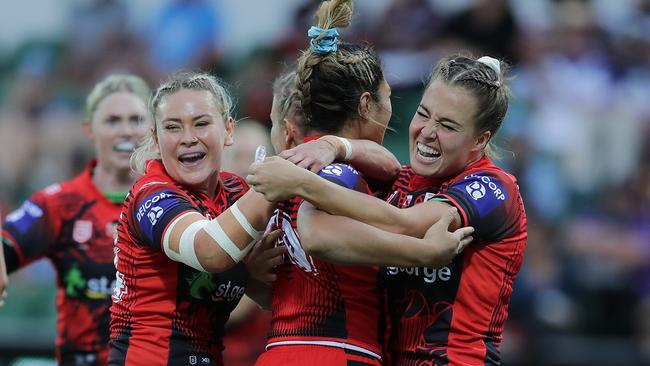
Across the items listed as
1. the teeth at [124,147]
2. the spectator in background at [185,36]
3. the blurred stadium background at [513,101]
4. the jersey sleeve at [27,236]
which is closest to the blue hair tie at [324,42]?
the teeth at [124,147]

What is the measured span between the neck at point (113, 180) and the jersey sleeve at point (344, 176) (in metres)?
1.89

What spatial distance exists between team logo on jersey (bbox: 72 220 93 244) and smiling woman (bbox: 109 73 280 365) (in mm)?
1082

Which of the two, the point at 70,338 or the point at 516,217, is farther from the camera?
the point at 70,338

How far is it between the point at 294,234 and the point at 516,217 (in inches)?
30.9

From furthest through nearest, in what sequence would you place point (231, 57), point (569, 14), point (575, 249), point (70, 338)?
point (231, 57), point (569, 14), point (575, 249), point (70, 338)

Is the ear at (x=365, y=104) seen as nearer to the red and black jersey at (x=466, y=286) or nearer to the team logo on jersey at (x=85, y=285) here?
the red and black jersey at (x=466, y=286)

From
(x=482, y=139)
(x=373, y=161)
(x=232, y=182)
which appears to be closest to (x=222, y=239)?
(x=373, y=161)

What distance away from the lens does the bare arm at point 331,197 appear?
3459 millimetres

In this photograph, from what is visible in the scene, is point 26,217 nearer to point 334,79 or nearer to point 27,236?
point 27,236

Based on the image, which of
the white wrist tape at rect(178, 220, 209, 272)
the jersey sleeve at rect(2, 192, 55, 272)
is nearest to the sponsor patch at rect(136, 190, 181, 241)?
the white wrist tape at rect(178, 220, 209, 272)

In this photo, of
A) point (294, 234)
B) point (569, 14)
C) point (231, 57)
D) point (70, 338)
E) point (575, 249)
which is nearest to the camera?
point (294, 234)

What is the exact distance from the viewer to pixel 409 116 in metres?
9.01

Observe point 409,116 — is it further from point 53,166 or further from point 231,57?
→ point 53,166

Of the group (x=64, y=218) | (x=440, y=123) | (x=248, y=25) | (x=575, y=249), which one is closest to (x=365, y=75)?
(x=440, y=123)
